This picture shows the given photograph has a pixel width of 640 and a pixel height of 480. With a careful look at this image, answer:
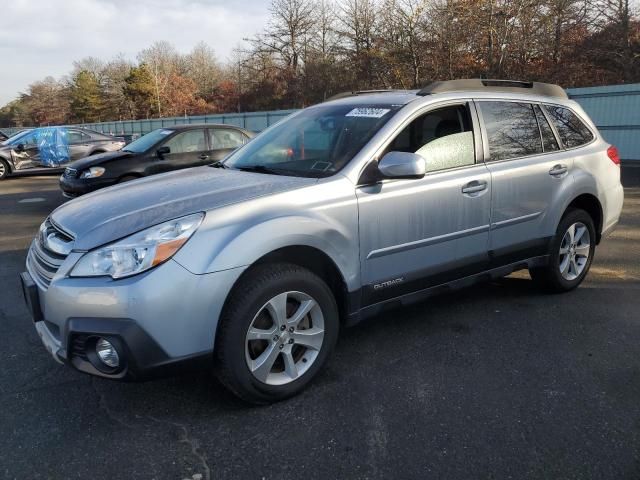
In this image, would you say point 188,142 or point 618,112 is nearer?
point 188,142

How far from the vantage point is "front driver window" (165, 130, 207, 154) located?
917cm

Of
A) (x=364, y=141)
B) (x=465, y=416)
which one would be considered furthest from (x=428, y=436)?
(x=364, y=141)

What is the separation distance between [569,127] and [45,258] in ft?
13.8

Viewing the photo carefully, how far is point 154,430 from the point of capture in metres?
2.74

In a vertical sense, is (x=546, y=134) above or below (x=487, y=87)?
below

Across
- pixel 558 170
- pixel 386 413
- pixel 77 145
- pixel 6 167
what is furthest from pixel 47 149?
pixel 386 413

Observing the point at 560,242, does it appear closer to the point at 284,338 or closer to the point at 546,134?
the point at 546,134

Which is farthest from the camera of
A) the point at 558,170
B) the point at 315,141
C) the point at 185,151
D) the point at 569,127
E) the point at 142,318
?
the point at 185,151

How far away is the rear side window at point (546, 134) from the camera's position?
438 cm

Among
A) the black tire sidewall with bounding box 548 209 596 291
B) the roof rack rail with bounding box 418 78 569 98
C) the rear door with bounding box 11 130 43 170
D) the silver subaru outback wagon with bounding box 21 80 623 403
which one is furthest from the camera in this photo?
the rear door with bounding box 11 130 43 170

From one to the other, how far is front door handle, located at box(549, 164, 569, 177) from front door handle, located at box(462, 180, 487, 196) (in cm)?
85

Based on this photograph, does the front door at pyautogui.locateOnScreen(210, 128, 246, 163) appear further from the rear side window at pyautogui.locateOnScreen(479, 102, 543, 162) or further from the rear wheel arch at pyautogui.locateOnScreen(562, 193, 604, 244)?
the rear wheel arch at pyautogui.locateOnScreen(562, 193, 604, 244)

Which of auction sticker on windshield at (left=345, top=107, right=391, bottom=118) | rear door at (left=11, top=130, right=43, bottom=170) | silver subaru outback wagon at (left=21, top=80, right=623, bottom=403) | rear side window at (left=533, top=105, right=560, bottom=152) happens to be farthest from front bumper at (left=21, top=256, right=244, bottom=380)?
rear door at (left=11, top=130, right=43, bottom=170)

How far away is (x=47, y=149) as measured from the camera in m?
15.4
